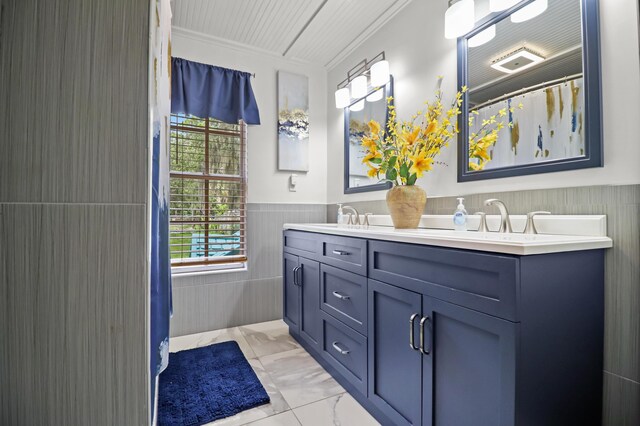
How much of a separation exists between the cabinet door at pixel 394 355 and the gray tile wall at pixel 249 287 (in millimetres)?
1573

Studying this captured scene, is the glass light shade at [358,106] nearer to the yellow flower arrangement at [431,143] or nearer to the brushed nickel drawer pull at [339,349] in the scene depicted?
the yellow flower arrangement at [431,143]

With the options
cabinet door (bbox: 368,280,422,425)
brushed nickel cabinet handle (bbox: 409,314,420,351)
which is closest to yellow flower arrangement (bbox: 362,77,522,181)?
cabinet door (bbox: 368,280,422,425)

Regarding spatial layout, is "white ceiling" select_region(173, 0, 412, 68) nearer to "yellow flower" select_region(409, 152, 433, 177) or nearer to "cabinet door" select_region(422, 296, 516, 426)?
"yellow flower" select_region(409, 152, 433, 177)

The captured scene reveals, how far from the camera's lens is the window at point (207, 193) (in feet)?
8.20

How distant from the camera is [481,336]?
96 centimetres

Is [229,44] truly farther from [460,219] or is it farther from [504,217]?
[504,217]

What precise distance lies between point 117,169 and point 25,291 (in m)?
0.33

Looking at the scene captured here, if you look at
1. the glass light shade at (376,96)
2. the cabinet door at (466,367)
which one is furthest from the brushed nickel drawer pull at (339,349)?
the glass light shade at (376,96)

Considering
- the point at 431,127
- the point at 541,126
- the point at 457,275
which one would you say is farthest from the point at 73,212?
the point at 541,126

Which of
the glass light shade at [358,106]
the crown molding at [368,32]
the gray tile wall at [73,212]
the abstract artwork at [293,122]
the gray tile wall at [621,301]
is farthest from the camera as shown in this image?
the abstract artwork at [293,122]

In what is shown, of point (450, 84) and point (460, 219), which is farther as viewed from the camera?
point (450, 84)

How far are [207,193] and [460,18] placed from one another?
2227 mm

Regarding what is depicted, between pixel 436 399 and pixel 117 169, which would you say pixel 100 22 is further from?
pixel 436 399

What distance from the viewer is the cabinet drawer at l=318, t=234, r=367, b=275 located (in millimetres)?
1520
